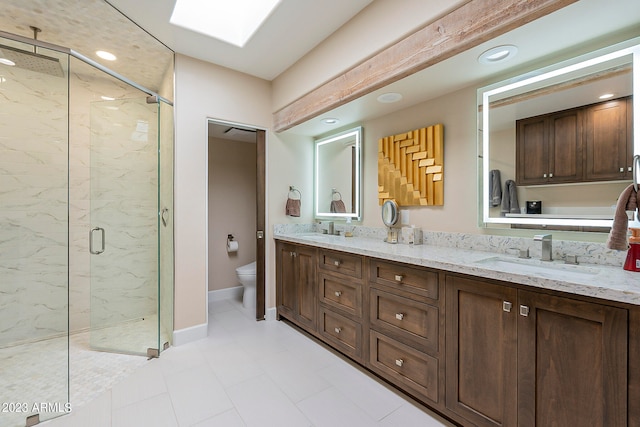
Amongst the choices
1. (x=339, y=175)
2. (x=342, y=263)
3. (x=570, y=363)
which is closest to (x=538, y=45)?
(x=570, y=363)

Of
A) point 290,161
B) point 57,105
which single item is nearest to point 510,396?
point 290,161

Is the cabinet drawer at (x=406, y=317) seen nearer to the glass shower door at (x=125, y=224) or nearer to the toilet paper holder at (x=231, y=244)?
the glass shower door at (x=125, y=224)

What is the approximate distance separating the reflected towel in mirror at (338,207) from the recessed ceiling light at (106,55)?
253cm

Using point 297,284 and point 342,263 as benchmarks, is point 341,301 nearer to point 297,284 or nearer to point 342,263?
point 342,263

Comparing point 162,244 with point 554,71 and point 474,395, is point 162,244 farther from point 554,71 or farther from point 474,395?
point 554,71

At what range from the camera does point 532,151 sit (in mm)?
1695

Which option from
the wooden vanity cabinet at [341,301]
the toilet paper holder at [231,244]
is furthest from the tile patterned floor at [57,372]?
the wooden vanity cabinet at [341,301]

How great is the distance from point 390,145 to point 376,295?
136 centimetres

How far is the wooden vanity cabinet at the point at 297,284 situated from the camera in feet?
8.40

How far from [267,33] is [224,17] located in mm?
422

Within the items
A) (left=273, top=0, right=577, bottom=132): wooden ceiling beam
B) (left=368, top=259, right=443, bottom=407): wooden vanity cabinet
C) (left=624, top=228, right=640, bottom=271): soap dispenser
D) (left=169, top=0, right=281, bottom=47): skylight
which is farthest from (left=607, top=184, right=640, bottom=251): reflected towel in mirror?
(left=169, top=0, right=281, bottom=47): skylight

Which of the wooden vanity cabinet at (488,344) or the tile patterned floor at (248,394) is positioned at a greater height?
the wooden vanity cabinet at (488,344)

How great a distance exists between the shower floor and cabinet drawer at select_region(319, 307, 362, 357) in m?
1.50

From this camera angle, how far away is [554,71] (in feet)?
5.19
